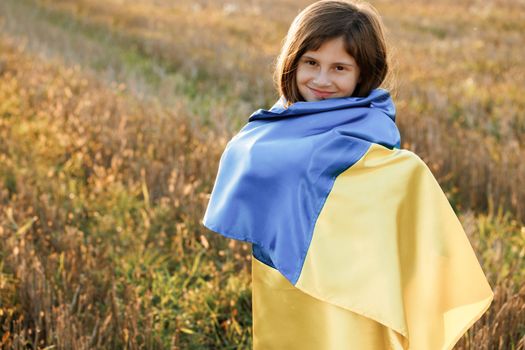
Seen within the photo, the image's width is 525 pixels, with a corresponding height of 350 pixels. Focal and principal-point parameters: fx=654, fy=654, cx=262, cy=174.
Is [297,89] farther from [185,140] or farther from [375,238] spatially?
[185,140]

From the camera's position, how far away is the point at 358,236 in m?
1.65

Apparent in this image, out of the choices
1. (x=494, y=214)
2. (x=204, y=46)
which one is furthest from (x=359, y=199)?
(x=204, y=46)

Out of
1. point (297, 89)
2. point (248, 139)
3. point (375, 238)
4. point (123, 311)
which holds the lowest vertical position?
point (123, 311)

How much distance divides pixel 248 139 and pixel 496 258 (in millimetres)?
1731

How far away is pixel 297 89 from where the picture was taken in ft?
6.38

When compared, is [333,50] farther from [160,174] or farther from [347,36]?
[160,174]

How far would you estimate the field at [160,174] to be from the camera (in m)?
2.62

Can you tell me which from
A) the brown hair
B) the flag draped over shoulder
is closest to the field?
the brown hair

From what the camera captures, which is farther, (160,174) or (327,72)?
(160,174)

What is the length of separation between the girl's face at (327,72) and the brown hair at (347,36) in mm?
16

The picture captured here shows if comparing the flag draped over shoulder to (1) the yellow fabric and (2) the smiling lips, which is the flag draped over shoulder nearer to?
(1) the yellow fabric

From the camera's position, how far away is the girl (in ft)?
5.40

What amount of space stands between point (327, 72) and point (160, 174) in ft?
7.70

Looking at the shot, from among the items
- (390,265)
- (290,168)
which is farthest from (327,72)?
(390,265)
